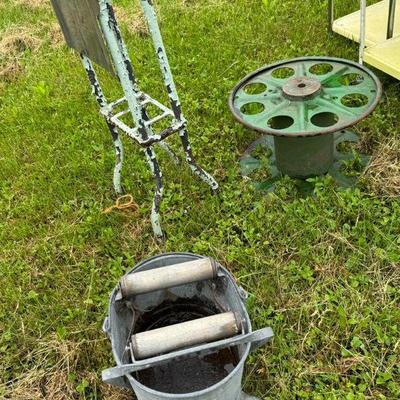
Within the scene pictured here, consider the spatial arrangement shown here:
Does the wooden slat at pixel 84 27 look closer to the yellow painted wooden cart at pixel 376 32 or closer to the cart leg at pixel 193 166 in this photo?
the cart leg at pixel 193 166

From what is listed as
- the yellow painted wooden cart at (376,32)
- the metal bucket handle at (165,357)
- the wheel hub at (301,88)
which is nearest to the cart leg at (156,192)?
the wheel hub at (301,88)

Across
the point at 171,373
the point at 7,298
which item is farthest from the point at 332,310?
the point at 7,298

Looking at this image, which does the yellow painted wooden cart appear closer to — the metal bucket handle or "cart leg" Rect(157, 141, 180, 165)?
"cart leg" Rect(157, 141, 180, 165)

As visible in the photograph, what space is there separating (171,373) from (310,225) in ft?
3.62

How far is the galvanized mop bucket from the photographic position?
2.27 meters

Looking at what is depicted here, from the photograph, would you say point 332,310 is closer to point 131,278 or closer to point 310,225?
point 310,225

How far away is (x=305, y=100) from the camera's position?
328cm

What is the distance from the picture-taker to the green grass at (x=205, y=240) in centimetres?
260

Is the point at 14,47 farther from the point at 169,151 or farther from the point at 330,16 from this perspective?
the point at 330,16

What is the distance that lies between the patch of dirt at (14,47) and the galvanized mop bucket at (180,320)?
10.7 ft

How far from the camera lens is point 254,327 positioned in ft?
8.95

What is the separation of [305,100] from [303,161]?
36cm

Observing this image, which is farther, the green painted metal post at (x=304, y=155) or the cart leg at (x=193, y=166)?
the green painted metal post at (x=304, y=155)

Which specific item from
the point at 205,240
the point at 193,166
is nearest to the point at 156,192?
the point at 193,166
